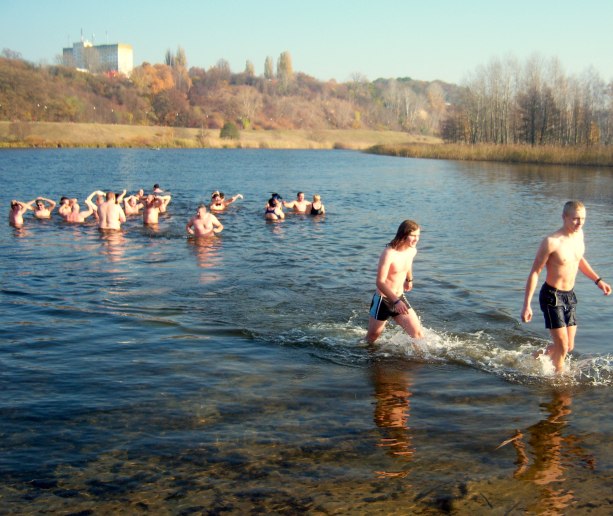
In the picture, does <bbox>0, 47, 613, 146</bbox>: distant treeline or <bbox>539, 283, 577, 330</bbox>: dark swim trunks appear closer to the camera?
<bbox>539, 283, 577, 330</bbox>: dark swim trunks

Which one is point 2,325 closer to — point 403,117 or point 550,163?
point 550,163

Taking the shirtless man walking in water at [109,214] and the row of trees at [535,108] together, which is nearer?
the shirtless man walking in water at [109,214]

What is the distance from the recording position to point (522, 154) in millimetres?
54188

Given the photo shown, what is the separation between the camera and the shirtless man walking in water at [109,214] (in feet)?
62.2

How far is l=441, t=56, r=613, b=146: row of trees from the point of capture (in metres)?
65.0

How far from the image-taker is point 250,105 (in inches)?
6378

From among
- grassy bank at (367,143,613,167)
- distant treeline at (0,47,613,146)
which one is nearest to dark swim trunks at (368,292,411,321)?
grassy bank at (367,143,613,167)

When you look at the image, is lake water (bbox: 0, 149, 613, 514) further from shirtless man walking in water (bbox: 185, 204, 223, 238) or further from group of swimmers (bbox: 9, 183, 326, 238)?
group of swimmers (bbox: 9, 183, 326, 238)

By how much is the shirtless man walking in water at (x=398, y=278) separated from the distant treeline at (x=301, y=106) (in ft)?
196

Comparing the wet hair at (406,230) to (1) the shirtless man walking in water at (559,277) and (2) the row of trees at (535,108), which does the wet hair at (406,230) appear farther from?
(2) the row of trees at (535,108)

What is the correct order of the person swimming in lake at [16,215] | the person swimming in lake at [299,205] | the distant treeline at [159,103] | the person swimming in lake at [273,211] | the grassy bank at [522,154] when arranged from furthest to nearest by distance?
1. the distant treeline at [159,103]
2. the grassy bank at [522,154]
3. the person swimming in lake at [299,205]
4. the person swimming in lake at [273,211]
5. the person swimming in lake at [16,215]

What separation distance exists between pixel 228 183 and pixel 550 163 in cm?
2646

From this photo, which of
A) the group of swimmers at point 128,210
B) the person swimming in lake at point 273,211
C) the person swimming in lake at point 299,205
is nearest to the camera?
the group of swimmers at point 128,210

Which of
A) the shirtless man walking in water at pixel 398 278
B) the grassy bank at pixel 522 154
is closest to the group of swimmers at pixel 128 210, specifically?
the shirtless man walking in water at pixel 398 278
